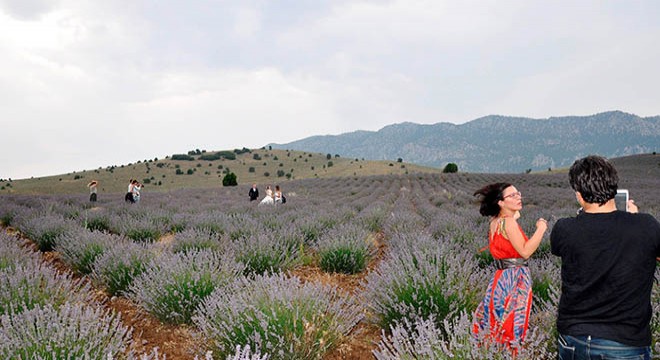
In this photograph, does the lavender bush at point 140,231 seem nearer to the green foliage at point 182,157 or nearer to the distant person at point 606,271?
the distant person at point 606,271

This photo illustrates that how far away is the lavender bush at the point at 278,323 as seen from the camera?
2771mm

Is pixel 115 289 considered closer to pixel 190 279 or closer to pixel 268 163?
pixel 190 279

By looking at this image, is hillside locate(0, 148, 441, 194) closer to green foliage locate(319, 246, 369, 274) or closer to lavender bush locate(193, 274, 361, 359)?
green foliage locate(319, 246, 369, 274)

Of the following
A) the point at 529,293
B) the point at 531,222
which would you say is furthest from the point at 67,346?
the point at 531,222

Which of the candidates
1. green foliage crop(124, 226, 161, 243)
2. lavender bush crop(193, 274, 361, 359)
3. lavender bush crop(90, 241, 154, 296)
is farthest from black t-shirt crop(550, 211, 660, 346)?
green foliage crop(124, 226, 161, 243)

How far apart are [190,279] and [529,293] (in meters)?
2.92

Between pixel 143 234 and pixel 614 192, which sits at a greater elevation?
pixel 614 192

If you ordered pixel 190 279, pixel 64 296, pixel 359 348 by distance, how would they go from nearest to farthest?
1. pixel 359 348
2. pixel 64 296
3. pixel 190 279

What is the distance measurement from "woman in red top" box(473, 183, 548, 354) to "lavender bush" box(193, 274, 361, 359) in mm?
1116

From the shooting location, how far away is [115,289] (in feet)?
15.6

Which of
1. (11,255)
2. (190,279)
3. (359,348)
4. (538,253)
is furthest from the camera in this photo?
(538,253)

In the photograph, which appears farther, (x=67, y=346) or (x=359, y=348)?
(x=359, y=348)

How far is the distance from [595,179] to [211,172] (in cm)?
7259

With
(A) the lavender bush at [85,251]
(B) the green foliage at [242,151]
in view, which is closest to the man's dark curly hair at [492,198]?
(A) the lavender bush at [85,251]
